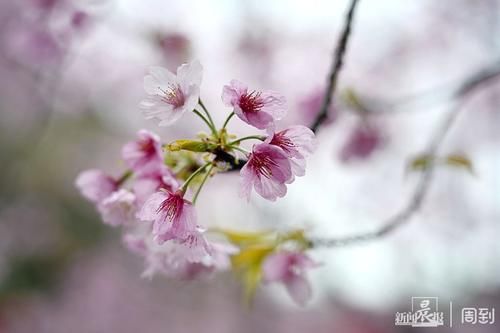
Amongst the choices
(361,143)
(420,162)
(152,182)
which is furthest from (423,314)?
(152,182)

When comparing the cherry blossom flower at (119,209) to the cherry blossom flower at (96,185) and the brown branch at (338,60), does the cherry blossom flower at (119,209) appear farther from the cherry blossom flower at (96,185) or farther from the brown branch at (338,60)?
the brown branch at (338,60)


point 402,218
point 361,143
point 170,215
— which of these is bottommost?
point 170,215

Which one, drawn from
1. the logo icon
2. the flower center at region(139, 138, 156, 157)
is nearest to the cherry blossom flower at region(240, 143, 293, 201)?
the flower center at region(139, 138, 156, 157)

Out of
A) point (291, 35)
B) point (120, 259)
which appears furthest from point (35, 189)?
point (291, 35)

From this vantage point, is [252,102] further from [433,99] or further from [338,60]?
[433,99]

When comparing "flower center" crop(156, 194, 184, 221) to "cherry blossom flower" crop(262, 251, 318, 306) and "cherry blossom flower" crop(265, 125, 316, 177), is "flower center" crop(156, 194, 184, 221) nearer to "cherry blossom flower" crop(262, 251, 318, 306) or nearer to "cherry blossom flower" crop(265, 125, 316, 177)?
"cherry blossom flower" crop(265, 125, 316, 177)

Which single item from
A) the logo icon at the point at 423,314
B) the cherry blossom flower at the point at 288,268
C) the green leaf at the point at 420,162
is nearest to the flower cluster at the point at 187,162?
the cherry blossom flower at the point at 288,268
